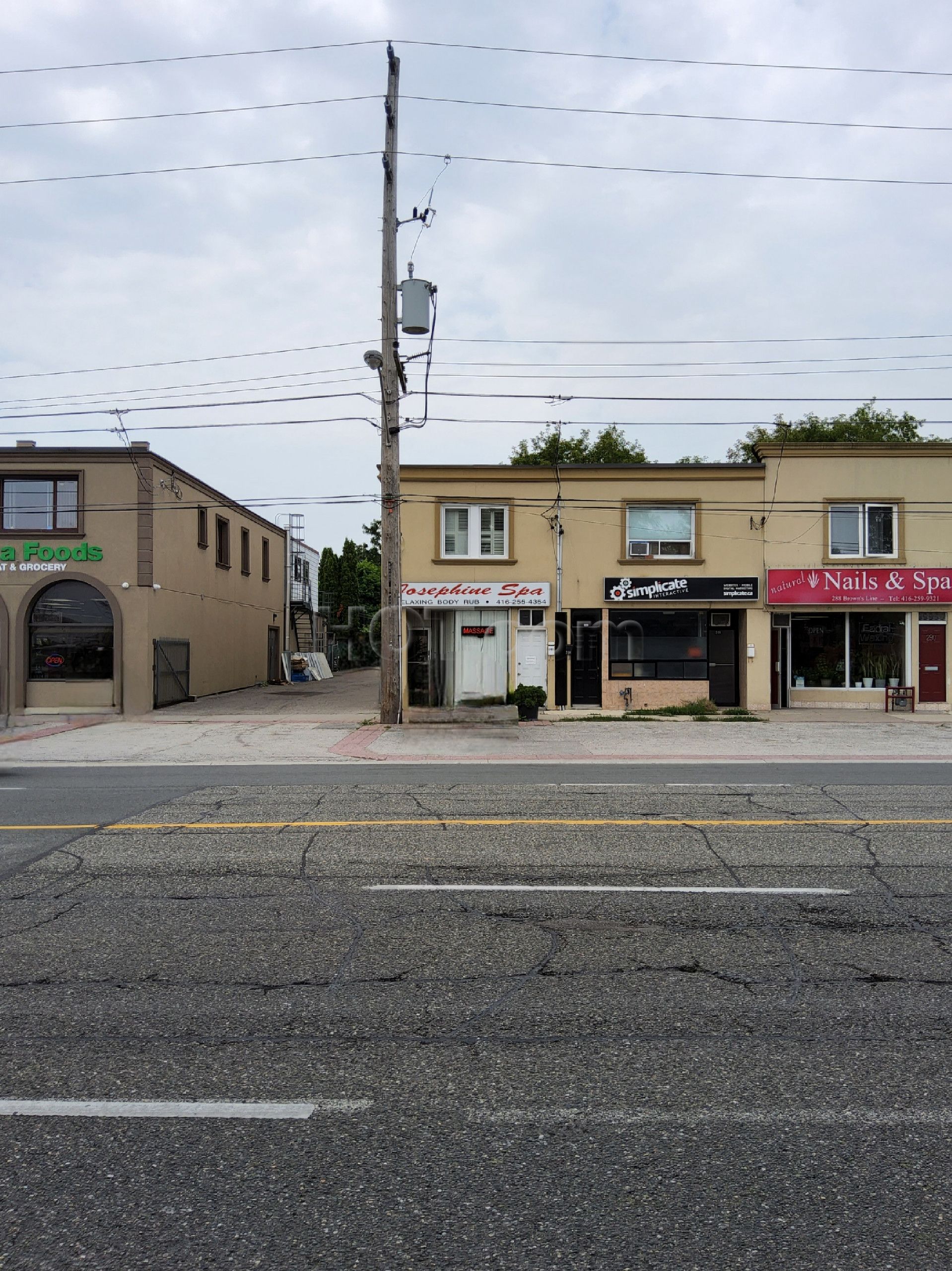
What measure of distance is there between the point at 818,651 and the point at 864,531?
341 centimetres

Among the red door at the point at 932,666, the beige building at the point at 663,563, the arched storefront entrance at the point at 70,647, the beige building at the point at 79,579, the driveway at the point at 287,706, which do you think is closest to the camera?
the driveway at the point at 287,706

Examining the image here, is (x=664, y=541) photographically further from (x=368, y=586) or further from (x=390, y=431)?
(x=368, y=586)

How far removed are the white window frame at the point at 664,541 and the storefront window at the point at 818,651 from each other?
11.5 ft

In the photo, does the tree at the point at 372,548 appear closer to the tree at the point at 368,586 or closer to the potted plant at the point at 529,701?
the tree at the point at 368,586

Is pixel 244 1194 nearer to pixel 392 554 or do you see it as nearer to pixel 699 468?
pixel 392 554

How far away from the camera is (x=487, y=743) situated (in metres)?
18.0

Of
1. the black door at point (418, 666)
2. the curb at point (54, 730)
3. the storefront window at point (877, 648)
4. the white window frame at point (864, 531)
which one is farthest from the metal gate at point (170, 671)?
the storefront window at point (877, 648)

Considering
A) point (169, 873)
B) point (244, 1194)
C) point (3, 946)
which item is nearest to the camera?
point (244, 1194)

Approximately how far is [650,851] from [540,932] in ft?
8.14

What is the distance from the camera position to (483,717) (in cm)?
2244

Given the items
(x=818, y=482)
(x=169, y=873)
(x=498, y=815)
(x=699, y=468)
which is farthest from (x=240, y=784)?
(x=818, y=482)

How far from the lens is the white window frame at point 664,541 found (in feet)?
81.1

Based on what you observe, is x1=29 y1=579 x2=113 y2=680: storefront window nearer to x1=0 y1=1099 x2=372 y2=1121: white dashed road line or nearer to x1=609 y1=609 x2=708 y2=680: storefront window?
x1=609 y1=609 x2=708 y2=680: storefront window

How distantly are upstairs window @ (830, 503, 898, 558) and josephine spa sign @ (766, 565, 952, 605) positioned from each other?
2.10 ft
